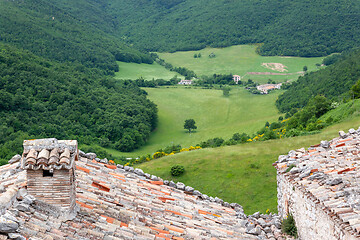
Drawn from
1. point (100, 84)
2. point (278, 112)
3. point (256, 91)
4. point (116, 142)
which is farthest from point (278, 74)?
point (116, 142)

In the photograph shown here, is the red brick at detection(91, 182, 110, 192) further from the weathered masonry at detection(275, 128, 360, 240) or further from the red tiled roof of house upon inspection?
the weathered masonry at detection(275, 128, 360, 240)

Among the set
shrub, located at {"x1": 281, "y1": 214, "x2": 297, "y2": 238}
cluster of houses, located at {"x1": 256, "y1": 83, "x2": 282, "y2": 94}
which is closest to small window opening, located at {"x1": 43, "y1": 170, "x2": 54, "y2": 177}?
shrub, located at {"x1": 281, "y1": 214, "x2": 297, "y2": 238}

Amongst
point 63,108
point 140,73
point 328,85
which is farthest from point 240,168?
point 140,73

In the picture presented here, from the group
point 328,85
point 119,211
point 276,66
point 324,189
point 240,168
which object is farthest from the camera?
point 276,66

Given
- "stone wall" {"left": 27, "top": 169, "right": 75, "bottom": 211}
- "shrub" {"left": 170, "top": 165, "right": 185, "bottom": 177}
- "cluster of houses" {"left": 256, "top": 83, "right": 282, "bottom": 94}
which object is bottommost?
"stone wall" {"left": 27, "top": 169, "right": 75, "bottom": 211}

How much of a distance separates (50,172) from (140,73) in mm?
174895

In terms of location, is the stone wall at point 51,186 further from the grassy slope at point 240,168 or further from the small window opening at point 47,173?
the grassy slope at point 240,168

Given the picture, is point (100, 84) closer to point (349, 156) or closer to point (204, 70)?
point (204, 70)

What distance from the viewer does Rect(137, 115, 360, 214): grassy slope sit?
118ft

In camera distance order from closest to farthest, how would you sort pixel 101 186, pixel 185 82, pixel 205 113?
pixel 101 186
pixel 205 113
pixel 185 82

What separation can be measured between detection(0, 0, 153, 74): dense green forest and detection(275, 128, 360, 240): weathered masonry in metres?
123

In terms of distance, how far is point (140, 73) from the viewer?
606 ft

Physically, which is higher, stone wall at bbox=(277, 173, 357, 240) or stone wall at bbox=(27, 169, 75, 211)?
stone wall at bbox=(277, 173, 357, 240)

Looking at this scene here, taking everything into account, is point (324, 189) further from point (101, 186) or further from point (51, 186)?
point (51, 186)
